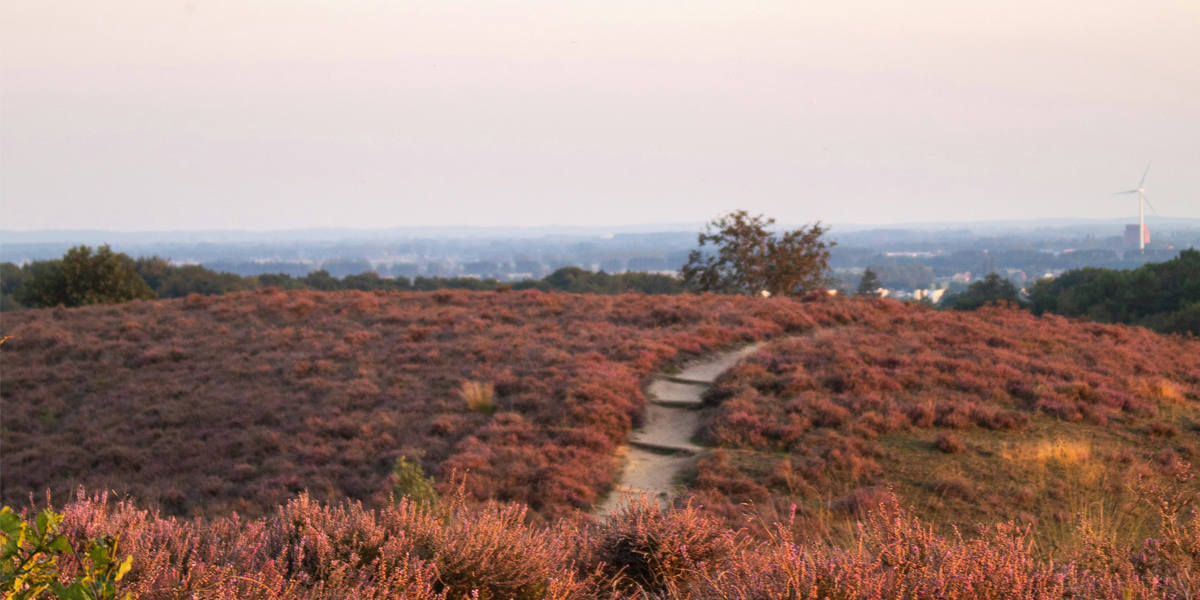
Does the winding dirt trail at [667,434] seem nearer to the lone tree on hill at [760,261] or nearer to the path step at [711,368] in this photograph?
the path step at [711,368]

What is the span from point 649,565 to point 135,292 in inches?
1435

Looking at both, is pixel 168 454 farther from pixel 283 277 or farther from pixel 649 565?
pixel 283 277

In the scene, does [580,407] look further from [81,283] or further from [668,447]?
[81,283]

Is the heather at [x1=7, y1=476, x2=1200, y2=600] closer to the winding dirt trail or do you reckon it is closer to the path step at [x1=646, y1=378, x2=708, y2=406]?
the winding dirt trail

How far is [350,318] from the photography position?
763 inches

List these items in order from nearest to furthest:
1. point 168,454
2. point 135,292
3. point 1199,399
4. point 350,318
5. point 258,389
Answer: point 168,454 → point 1199,399 → point 258,389 → point 350,318 → point 135,292

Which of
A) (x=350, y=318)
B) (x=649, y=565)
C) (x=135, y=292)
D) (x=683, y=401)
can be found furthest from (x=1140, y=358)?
(x=135, y=292)

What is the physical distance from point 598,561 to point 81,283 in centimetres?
3673

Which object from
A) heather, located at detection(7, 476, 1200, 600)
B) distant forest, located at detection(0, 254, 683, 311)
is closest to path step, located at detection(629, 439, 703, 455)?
heather, located at detection(7, 476, 1200, 600)

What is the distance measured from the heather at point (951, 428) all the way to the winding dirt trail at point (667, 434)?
40cm

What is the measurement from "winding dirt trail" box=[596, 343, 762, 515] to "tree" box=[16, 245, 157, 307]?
2990 centimetres

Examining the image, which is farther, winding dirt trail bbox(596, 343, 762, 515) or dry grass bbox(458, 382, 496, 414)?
dry grass bbox(458, 382, 496, 414)

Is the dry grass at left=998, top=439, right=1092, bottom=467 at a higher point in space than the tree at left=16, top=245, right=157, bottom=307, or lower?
lower

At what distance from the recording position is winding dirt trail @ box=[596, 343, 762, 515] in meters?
8.49
